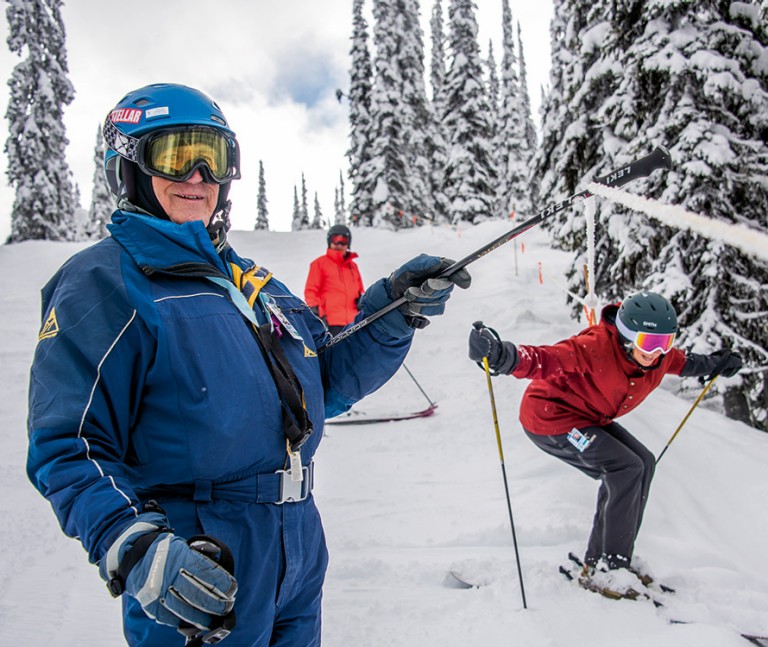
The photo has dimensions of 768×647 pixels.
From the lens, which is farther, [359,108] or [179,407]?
[359,108]

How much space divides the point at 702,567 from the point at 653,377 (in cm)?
152

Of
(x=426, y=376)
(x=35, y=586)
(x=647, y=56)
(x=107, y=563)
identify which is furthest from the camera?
(x=426, y=376)

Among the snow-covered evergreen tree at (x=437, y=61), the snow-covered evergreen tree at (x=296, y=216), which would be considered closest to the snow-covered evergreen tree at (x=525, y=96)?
the snow-covered evergreen tree at (x=437, y=61)

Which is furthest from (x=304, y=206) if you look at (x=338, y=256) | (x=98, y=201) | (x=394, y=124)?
(x=338, y=256)

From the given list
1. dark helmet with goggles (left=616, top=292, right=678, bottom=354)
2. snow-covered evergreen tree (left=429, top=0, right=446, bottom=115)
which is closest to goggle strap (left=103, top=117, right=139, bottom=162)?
dark helmet with goggles (left=616, top=292, right=678, bottom=354)

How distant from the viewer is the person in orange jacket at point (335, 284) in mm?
8570

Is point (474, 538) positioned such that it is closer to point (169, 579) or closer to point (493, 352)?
point (493, 352)

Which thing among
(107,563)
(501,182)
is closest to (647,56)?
(107,563)

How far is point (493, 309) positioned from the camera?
44.3 feet

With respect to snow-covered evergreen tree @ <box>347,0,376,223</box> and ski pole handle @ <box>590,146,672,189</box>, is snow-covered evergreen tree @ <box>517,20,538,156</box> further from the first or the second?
ski pole handle @ <box>590,146,672,189</box>

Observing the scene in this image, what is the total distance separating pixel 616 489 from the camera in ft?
13.2

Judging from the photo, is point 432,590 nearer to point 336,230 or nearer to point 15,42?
point 336,230

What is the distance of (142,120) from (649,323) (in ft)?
11.9

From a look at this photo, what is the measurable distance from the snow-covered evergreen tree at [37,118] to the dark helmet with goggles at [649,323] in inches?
1135
